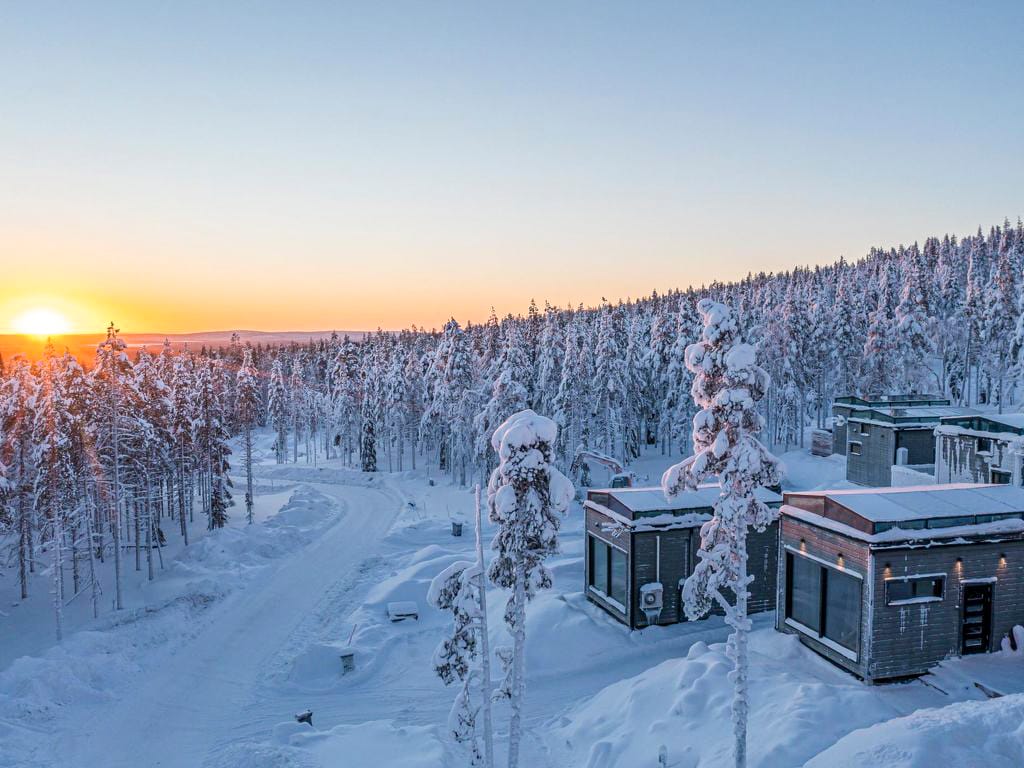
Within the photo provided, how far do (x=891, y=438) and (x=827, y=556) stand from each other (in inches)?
967

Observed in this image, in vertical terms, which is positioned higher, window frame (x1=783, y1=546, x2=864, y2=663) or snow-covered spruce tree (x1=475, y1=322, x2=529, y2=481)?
snow-covered spruce tree (x1=475, y1=322, x2=529, y2=481)

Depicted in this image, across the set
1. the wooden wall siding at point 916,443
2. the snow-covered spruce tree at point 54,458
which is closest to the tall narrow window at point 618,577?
the snow-covered spruce tree at point 54,458

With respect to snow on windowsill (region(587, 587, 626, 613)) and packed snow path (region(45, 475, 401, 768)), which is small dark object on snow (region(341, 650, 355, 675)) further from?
snow on windowsill (region(587, 587, 626, 613))

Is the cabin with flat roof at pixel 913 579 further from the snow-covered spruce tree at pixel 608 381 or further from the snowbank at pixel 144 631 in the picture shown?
the snow-covered spruce tree at pixel 608 381

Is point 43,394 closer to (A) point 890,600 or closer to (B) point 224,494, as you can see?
(B) point 224,494

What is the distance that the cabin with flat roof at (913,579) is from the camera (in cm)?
1700

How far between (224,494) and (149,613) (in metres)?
22.6

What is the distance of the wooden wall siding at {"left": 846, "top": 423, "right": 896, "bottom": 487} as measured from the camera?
130ft

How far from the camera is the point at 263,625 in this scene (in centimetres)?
2761

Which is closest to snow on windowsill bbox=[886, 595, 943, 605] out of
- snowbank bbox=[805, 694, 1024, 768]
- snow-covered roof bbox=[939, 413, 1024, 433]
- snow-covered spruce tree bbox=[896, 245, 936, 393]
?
snowbank bbox=[805, 694, 1024, 768]

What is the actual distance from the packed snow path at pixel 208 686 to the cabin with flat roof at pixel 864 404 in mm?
34469

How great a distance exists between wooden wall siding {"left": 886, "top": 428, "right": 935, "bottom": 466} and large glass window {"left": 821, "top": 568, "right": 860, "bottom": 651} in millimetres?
24312

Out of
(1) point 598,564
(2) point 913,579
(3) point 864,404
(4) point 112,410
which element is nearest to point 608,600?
(1) point 598,564

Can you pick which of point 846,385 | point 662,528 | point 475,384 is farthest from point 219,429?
point 846,385
